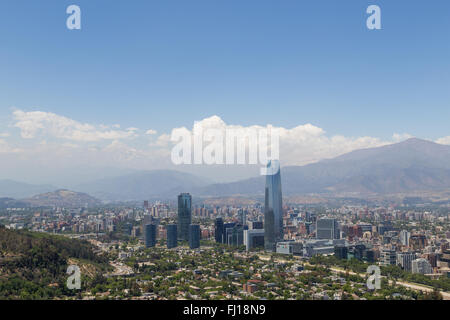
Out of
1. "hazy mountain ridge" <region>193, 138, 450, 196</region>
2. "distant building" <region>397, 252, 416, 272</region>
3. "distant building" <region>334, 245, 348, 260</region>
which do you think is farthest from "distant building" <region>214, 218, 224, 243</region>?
"hazy mountain ridge" <region>193, 138, 450, 196</region>

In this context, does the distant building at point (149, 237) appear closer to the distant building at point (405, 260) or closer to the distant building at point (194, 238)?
the distant building at point (194, 238)

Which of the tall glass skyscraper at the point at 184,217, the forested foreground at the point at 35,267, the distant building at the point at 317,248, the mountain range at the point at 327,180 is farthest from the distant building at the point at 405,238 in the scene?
the mountain range at the point at 327,180

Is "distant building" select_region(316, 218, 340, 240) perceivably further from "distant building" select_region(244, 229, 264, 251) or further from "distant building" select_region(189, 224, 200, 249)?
"distant building" select_region(189, 224, 200, 249)

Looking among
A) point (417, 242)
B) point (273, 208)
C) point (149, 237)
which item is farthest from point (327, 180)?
point (149, 237)

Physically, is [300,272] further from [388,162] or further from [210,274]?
[388,162]
